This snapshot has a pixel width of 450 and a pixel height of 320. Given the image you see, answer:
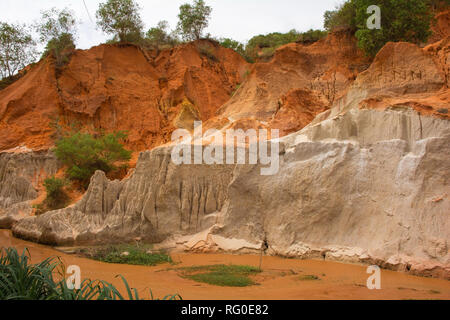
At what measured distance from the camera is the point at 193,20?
92.2 ft

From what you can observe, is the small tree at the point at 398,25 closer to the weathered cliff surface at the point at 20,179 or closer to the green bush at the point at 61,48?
the weathered cliff surface at the point at 20,179

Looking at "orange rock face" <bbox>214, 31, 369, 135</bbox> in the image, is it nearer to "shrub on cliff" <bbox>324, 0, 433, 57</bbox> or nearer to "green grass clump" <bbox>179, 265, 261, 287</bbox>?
"shrub on cliff" <bbox>324, 0, 433, 57</bbox>

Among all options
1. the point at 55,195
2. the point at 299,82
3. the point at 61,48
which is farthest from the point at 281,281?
the point at 61,48

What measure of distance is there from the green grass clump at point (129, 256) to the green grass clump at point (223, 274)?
1.29m

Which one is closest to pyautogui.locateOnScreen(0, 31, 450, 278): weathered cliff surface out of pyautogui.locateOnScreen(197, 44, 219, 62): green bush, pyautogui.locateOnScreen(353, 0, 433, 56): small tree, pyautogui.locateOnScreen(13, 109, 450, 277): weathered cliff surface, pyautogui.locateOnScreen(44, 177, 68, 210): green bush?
pyautogui.locateOnScreen(13, 109, 450, 277): weathered cliff surface

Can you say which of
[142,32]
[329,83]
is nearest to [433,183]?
[329,83]

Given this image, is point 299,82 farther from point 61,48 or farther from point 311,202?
point 61,48

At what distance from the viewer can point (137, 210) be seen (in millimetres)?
11875

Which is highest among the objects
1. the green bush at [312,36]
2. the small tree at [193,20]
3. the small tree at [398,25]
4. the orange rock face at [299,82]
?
the small tree at [193,20]

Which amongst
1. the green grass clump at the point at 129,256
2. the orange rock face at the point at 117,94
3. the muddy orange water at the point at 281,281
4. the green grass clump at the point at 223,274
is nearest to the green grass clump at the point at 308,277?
the muddy orange water at the point at 281,281

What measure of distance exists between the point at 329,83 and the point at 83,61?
15645 mm

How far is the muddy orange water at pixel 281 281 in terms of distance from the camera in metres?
6.16

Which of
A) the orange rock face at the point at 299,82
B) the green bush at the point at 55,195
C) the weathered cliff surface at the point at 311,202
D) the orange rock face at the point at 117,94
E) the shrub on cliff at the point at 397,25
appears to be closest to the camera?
the weathered cliff surface at the point at 311,202

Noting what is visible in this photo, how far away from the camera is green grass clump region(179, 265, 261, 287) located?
7301 millimetres
